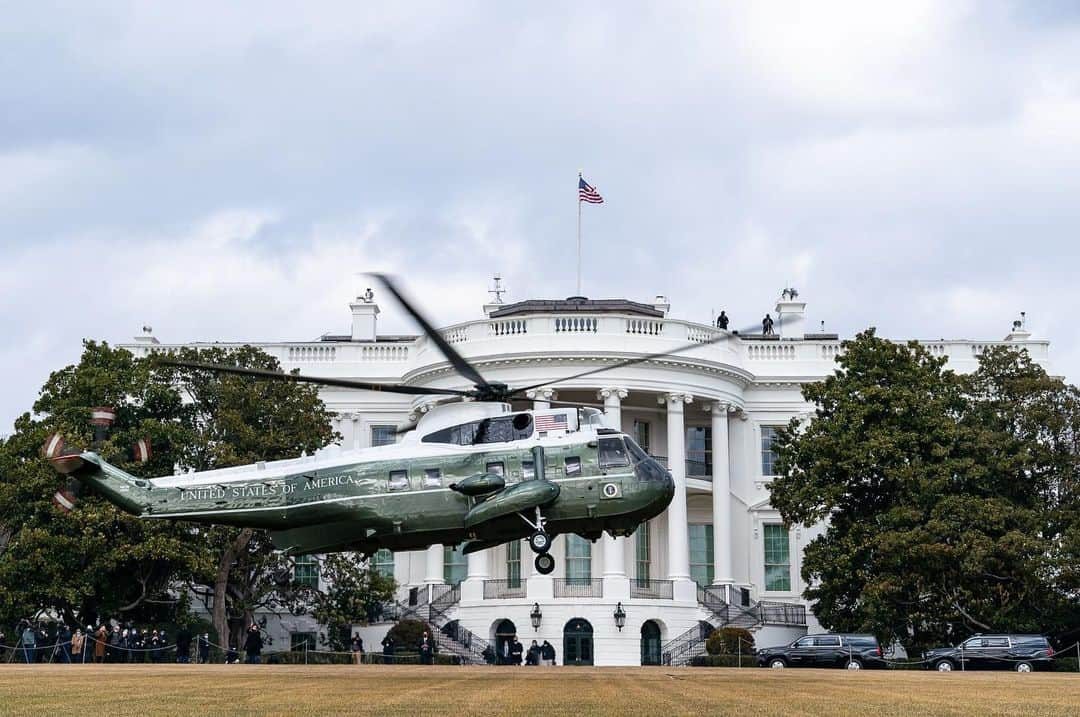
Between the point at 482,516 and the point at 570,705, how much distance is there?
8.32 metres

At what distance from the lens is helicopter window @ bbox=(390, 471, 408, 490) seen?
26.3m

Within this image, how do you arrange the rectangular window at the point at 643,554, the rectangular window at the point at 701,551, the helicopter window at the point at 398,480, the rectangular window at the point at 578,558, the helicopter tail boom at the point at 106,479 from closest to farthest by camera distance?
the helicopter window at the point at 398,480, the helicopter tail boom at the point at 106,479, the rectangular window at the point at 578,558, the rectangular window at the point at 643,554, the rectangular window at the point at 701,551

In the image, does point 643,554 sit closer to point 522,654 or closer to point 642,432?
point 642,432

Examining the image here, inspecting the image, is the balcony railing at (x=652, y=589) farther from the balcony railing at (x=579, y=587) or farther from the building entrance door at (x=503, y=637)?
the building entrance door at (x=503, y=637)

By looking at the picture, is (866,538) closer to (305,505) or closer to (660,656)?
(660,656)

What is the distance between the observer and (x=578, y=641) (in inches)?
2146

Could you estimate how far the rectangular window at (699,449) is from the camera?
202ft

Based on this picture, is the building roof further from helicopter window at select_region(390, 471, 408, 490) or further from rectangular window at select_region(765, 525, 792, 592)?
helicopter window at select_region(390, 471, 408, 490)

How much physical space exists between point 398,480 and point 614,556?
97.2 feet

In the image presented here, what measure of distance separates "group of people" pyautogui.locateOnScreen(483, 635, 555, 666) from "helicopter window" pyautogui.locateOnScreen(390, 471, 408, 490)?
82.4 feet

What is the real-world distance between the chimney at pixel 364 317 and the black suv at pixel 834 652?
26817 mm

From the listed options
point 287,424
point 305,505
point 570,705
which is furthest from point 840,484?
point 570,705

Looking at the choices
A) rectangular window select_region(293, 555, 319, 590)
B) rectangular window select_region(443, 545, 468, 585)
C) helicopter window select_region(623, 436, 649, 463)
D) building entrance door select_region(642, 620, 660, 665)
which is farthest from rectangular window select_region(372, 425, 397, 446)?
helicopter window select_region(623, 436, 649, 463)

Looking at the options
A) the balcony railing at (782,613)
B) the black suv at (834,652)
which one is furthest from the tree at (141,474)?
the balcony railing at (782,613)
